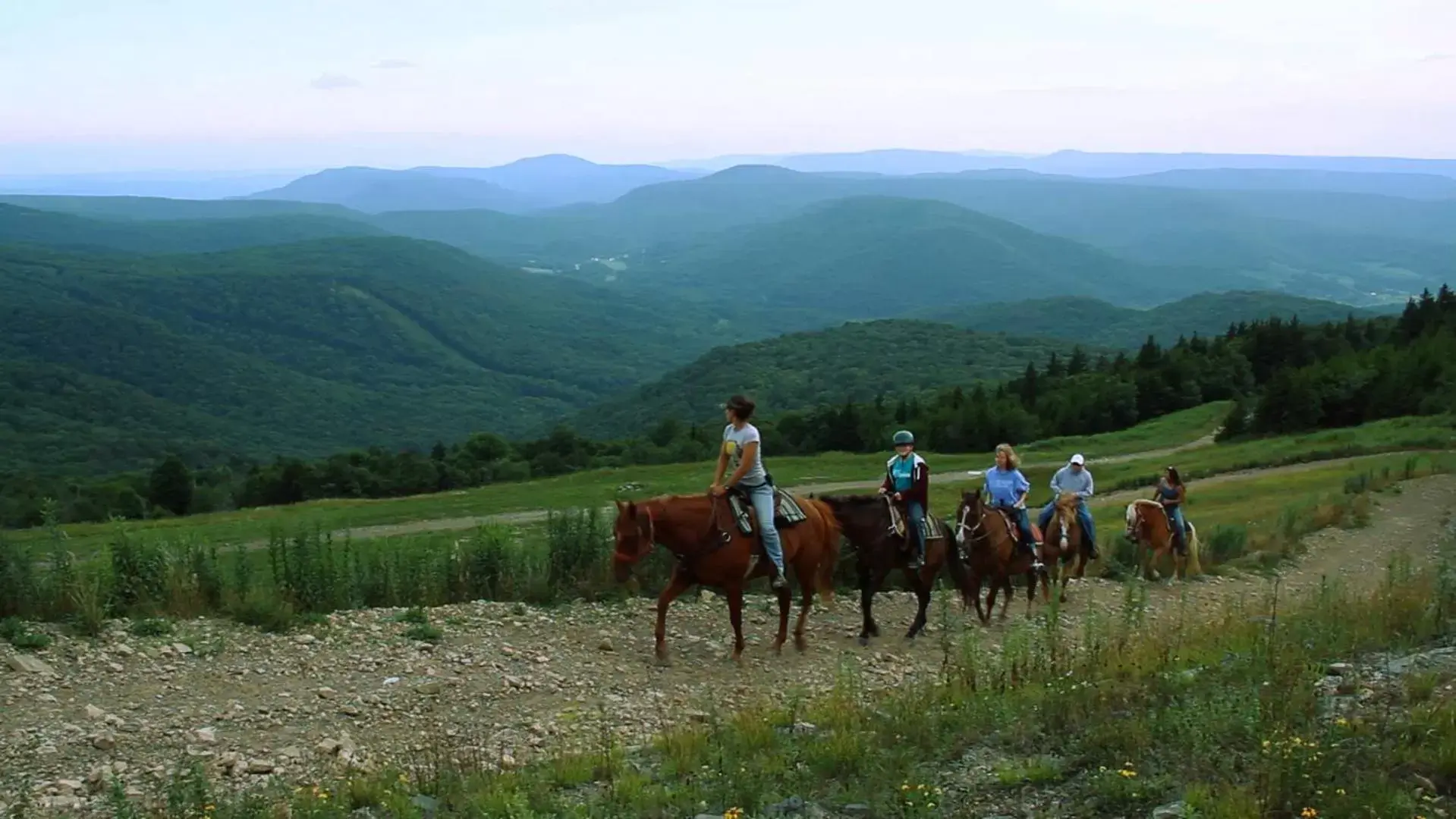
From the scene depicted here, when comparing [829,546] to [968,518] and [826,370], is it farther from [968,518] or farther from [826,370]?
[826,370]

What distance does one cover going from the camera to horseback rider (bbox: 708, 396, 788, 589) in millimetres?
11023

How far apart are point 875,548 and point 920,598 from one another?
826 mm

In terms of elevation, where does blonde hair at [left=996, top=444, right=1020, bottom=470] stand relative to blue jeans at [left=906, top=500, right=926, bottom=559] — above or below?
above

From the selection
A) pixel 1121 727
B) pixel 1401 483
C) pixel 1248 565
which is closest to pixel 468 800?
pixel 1121 727

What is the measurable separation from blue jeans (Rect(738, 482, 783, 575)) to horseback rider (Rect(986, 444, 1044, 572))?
12.6 feet

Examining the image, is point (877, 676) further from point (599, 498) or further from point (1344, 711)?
point (599, 498)

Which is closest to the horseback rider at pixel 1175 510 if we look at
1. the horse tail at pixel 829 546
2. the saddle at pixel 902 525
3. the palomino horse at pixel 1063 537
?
the palomino horse at pixel 1063 537

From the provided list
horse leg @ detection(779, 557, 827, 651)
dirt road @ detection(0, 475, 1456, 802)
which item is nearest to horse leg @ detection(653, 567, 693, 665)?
dirt road @ detection(0, 475, 1456, 802)

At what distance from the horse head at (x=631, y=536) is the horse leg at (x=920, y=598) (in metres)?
3.45

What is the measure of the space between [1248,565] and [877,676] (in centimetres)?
1013

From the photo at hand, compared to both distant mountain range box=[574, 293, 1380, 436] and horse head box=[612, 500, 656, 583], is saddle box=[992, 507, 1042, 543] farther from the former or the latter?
distant mountain range box=[574, 293, 1380, 436]

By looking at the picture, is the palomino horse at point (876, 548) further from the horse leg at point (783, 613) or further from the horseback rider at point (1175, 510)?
the horseback rider at point (1175, 510)

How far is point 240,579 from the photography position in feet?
38.8

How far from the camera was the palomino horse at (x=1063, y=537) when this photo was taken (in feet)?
49.6
